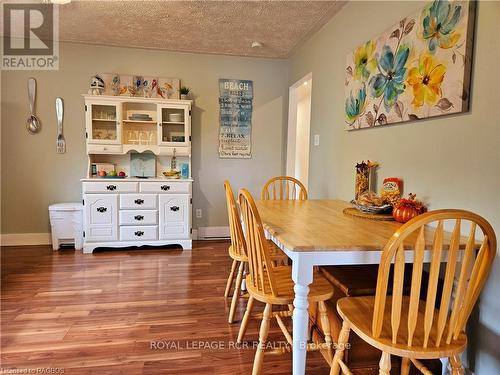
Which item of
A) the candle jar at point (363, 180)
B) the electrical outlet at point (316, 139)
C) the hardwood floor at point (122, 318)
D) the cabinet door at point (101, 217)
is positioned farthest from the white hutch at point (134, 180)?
the candle jar at point (363, 180)

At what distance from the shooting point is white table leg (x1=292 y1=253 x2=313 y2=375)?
121 centimetres

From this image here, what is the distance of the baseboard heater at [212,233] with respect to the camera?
409cm

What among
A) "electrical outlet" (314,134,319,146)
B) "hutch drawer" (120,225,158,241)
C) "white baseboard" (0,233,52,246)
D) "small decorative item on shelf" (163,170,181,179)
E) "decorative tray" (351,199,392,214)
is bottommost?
"white baseboard" (0,233,52,246)

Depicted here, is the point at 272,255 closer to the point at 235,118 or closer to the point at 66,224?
the point at 235,118

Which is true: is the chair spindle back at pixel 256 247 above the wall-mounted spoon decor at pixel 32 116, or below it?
below

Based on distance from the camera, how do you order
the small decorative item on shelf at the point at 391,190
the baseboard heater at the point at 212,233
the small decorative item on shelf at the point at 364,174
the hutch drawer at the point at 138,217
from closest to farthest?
the small decorative item on shelf at the point at 391,190
the small decorative item on shelf at the point at 364,174
the hutch drawer at the point at 138,217
the baseboard heater at the point at 212,233

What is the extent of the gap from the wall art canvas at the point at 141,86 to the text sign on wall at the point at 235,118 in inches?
23.1

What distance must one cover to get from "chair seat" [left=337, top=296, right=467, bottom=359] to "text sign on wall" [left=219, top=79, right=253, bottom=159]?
9.73 feet

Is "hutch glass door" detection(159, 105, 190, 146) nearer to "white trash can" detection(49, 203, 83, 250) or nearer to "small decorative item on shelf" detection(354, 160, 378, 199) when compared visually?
"white trash can" detection(49, 203, 83, 250)

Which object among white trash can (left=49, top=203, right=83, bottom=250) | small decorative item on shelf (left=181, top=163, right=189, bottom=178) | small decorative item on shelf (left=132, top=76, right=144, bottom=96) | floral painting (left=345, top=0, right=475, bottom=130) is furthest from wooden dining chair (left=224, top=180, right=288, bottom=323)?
small decorative item on shelf (left=132, top=76, right=144, bottom=96)

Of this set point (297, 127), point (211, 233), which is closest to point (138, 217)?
point (211, 233)

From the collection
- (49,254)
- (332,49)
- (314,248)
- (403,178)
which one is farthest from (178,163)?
(314,248)

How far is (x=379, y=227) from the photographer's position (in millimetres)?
1569

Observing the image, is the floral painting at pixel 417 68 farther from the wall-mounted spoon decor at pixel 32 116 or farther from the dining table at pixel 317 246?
the wall-mounted spoon decor at pixel 32 116
